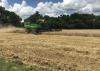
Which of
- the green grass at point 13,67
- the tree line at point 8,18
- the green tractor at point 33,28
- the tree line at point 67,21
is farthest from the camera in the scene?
the tree line at point 8,18

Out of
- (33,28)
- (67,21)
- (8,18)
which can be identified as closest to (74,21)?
(67,21)

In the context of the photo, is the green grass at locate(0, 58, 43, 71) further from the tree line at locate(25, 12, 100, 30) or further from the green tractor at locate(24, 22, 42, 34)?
the tree line at locate(25, 12, 100, 30)

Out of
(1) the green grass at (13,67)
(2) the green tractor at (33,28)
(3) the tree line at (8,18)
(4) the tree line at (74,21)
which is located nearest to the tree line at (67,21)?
(4) the tree line at (74,21)

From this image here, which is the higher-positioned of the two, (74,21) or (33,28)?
(74,21)

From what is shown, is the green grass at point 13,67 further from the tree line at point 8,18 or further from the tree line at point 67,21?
the tree line at point 8,18

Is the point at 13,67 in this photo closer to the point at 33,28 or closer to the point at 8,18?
the point at 33,28

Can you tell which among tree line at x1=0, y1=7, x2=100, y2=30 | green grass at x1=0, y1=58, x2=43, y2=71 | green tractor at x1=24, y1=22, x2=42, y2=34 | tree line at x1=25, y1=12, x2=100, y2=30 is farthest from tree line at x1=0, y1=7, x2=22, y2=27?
green grass at x1=0, y1=58, x2=43, y2=71

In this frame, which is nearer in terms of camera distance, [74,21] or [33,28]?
[33,28]

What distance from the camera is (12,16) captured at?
5616 centimetres

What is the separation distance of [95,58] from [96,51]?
7.98 feet

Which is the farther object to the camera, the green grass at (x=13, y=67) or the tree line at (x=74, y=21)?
the tree line at (x=74, y=21)

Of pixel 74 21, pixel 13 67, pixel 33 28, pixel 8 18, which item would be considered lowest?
pixel 13 67

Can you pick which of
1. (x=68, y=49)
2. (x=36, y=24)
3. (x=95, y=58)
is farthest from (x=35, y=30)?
(x=95, y=58)

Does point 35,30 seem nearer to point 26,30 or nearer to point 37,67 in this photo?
point 26,30
